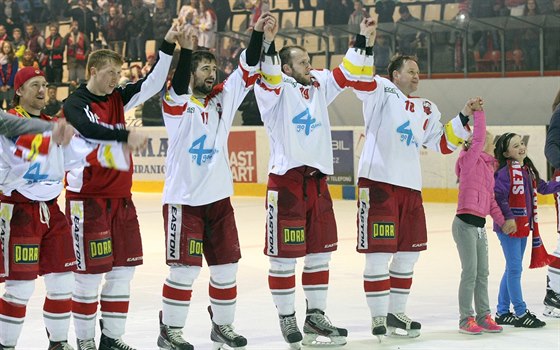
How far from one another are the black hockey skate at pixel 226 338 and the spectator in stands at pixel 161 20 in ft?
53.4

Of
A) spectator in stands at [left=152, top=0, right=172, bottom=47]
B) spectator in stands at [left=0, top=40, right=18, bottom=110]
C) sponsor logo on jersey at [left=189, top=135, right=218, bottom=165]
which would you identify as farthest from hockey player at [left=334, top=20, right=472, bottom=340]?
spectator in stands at [left=152, top=0, right=172, bottom=47]

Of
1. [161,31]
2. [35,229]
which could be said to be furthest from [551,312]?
[161,31]

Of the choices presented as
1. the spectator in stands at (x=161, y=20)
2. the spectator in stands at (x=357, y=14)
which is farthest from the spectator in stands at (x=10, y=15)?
the spectator in stands at (x=357, y=14)

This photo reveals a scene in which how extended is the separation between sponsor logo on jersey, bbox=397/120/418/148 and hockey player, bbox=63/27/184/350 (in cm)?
167

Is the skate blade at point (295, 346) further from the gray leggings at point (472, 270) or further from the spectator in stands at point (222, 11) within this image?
the spectator in stands at point (222, 11)

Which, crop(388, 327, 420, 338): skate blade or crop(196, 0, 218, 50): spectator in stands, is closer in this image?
crop(388, 327, 420, 338): skate blade

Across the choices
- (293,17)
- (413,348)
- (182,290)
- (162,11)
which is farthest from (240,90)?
(162,11)

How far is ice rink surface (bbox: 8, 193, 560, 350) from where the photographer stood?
7207 mm

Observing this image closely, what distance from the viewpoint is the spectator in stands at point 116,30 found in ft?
77.3

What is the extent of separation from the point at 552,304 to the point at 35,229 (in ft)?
12.2

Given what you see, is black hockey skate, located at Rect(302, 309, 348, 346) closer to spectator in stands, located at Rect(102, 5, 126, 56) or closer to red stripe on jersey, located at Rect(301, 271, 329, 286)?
red stripe on jersey, located at Rect(301, 271, 329, 286)

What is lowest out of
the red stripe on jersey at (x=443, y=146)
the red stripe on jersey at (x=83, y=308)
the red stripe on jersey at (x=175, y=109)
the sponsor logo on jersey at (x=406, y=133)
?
the red stripe on jersey at (x=83, y=308)

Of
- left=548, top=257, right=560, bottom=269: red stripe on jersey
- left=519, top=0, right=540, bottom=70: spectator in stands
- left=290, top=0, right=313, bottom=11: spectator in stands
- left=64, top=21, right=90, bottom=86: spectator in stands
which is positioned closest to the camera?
left=548, top=257, right=560, bottom=269: red stripe on jersey

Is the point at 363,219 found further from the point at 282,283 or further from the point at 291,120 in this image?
the point at 291,120
